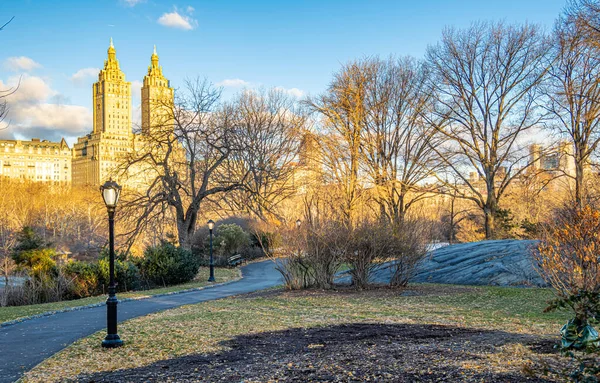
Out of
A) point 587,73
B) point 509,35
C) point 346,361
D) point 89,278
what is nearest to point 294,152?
point 509,35

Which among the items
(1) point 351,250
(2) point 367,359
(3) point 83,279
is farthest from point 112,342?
(3) point 83,279

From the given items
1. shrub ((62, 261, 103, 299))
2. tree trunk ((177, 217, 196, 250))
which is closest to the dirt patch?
shrub ((62, 261, 103, 299))

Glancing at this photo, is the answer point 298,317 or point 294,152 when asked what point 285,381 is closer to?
point 298,317

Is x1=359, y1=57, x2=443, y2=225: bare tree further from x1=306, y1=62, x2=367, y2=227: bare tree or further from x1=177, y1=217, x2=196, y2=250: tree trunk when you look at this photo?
x1=177, y1=217, x2=196, y2=250: tree trunk

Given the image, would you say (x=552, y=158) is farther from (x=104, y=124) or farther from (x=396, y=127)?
(x=104, y=124)

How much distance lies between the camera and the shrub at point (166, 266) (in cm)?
2036

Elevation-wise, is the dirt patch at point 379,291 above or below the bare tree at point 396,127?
below

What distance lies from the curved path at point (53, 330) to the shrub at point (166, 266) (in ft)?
15.7

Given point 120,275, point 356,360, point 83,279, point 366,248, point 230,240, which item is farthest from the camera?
point 230,240

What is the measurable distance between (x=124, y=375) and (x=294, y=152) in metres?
32.8

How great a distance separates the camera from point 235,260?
101 ft

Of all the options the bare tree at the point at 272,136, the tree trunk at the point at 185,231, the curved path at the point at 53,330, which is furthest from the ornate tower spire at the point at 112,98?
the curved path at the point at 53,330

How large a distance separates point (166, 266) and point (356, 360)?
15647mm

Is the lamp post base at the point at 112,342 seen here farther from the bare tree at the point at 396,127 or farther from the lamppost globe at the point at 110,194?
the bare tree at the point at 396,127
